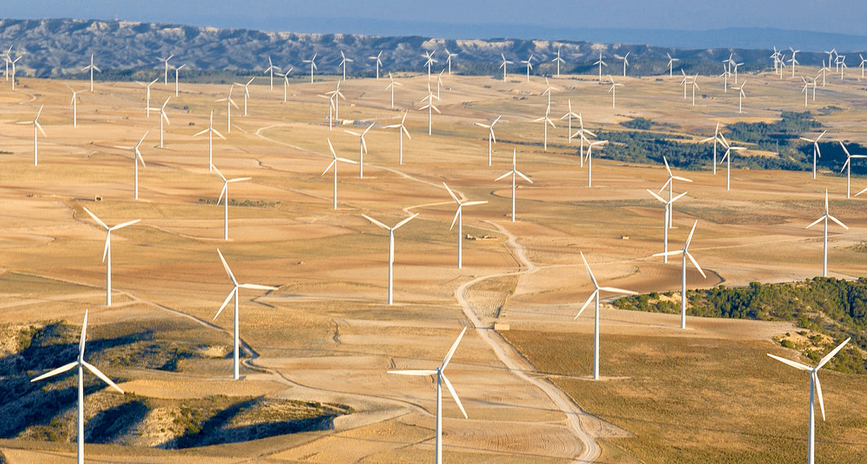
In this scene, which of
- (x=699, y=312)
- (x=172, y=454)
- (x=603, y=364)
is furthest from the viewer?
(x=699, y=312)

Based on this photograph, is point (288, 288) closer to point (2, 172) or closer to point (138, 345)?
point (138, 345)

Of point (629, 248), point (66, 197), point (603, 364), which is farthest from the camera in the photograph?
point (66, 197)

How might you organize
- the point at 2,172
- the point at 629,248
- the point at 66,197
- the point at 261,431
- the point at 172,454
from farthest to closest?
1. the point at 2,172
2. the point at 66,197
3. the point at 629,248
4. the point at 261,431
5. the point at 172,454

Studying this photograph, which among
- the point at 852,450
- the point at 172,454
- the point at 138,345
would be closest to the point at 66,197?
the point at 138,345

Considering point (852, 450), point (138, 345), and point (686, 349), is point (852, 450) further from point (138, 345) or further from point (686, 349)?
point (138, 345)

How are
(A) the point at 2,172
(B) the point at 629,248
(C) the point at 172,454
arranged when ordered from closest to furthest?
1. (C) the point at 172,454
2. (B) the point at 629,248
3. (A) the point at 2,172

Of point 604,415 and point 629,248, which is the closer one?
point 604,415

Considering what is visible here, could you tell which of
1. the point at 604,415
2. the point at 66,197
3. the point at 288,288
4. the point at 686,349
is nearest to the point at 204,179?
the point at 66,197

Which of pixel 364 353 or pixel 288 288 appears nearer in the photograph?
pixel 364 353
